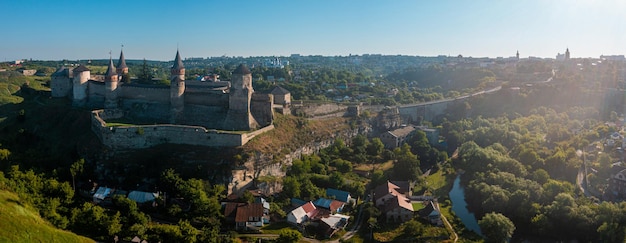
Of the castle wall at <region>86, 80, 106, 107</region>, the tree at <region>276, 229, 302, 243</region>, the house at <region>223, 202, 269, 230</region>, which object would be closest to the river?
the tree at <region>276, 229, 302, 243</region>

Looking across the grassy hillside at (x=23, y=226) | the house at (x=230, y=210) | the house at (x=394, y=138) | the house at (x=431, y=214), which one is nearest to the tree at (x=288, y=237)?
the house at (x=230, y=210)

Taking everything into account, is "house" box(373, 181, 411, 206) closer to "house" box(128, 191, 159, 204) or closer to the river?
the river

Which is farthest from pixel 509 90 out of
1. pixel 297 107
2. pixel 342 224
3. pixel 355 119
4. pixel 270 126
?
pixel 342 224

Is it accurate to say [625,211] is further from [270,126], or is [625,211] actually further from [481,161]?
[270,126]

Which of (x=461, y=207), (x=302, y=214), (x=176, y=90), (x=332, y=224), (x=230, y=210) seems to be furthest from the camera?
(x=176, y=90)

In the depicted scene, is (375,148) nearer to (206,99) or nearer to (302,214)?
(206,99)

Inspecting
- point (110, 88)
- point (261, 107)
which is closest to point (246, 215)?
point (261, 107)
